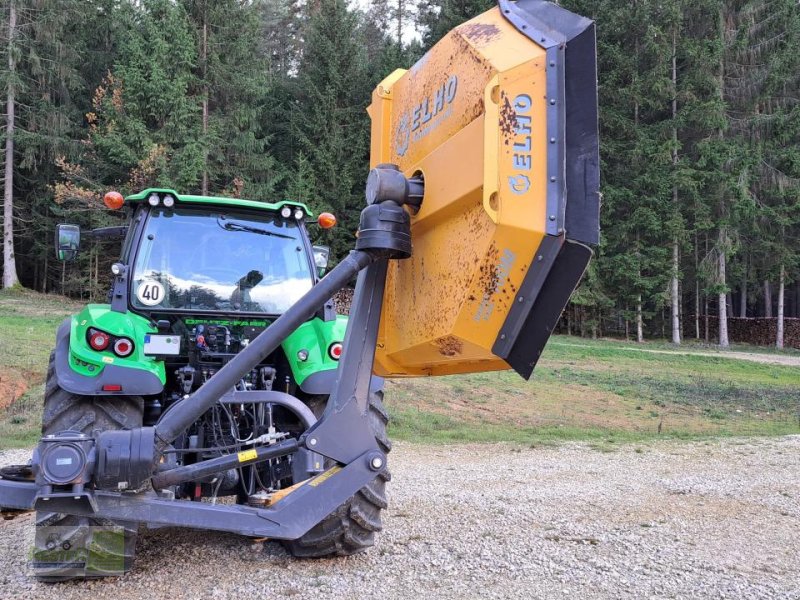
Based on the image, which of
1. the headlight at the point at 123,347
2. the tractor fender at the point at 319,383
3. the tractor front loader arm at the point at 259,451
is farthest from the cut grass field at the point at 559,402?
the tractor front loader arm at the point at 259,451

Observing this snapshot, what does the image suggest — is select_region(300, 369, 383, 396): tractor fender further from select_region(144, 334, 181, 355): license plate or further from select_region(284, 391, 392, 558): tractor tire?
select_region(144, 334, 181, 355): license plate

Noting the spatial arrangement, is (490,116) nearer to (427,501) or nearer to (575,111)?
(575,111)

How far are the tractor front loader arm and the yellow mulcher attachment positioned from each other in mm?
267

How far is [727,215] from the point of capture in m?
26.1

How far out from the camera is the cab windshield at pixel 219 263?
4230mm

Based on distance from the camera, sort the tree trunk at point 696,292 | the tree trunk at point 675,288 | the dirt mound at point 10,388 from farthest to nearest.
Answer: the tree trunk at point 696,292
the tree trunk at point 675,288
the dirt mound at point 10,388

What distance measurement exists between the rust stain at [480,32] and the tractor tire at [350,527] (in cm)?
178

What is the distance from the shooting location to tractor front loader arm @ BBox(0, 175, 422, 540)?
2.71m

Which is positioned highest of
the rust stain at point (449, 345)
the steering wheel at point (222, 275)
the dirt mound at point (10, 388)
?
the steering wheel at point (222, 275)

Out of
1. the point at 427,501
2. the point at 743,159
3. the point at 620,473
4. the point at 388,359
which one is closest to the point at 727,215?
the point at 743,159

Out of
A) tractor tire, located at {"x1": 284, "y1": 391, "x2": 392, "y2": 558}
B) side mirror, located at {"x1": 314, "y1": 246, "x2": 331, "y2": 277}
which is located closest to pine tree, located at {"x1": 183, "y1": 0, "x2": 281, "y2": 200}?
side mirror, located at {"x1": 314, "y1": 246, "x2": 331, "y2": 277}

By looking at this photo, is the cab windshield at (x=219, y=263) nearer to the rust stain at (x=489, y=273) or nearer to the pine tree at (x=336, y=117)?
the rust stain at (x=489, y=273)

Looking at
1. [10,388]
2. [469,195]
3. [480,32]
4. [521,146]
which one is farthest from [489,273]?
[10,388]

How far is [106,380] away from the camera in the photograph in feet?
11.8
